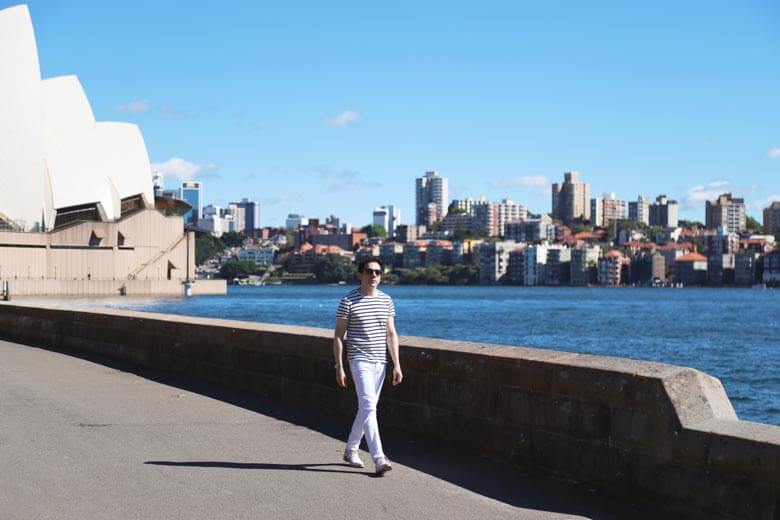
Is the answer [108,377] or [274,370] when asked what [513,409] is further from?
[108,377]

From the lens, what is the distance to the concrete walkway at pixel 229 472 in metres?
6.38

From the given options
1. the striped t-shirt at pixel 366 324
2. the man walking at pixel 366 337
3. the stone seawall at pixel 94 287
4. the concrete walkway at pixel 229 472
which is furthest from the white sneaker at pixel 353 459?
the stone seawall at pixel 94 287

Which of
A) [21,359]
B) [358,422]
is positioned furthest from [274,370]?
[21,359]

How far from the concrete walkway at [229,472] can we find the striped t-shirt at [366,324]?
2.77 ft

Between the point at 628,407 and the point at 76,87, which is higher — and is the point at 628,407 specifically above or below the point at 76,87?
below

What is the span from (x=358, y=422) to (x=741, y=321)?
64.5 meters

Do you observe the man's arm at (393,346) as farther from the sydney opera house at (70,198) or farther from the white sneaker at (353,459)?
the sydney opera house at (70,198)

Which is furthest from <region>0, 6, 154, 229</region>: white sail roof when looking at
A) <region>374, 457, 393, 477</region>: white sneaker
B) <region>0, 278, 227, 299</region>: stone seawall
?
<region>374, 457, 393, 477</region>: white sneaker

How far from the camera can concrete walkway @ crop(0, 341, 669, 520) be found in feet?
20.9

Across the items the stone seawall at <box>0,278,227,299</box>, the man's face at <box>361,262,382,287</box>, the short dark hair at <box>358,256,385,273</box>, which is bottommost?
the stone seawall at <box>0,278,227,299</box>

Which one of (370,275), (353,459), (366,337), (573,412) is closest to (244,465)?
(353,459)

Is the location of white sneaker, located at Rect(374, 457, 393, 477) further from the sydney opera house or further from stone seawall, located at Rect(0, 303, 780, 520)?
the sydney opera house

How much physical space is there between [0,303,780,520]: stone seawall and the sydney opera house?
70912 mm

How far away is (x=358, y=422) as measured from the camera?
7.48 meters
